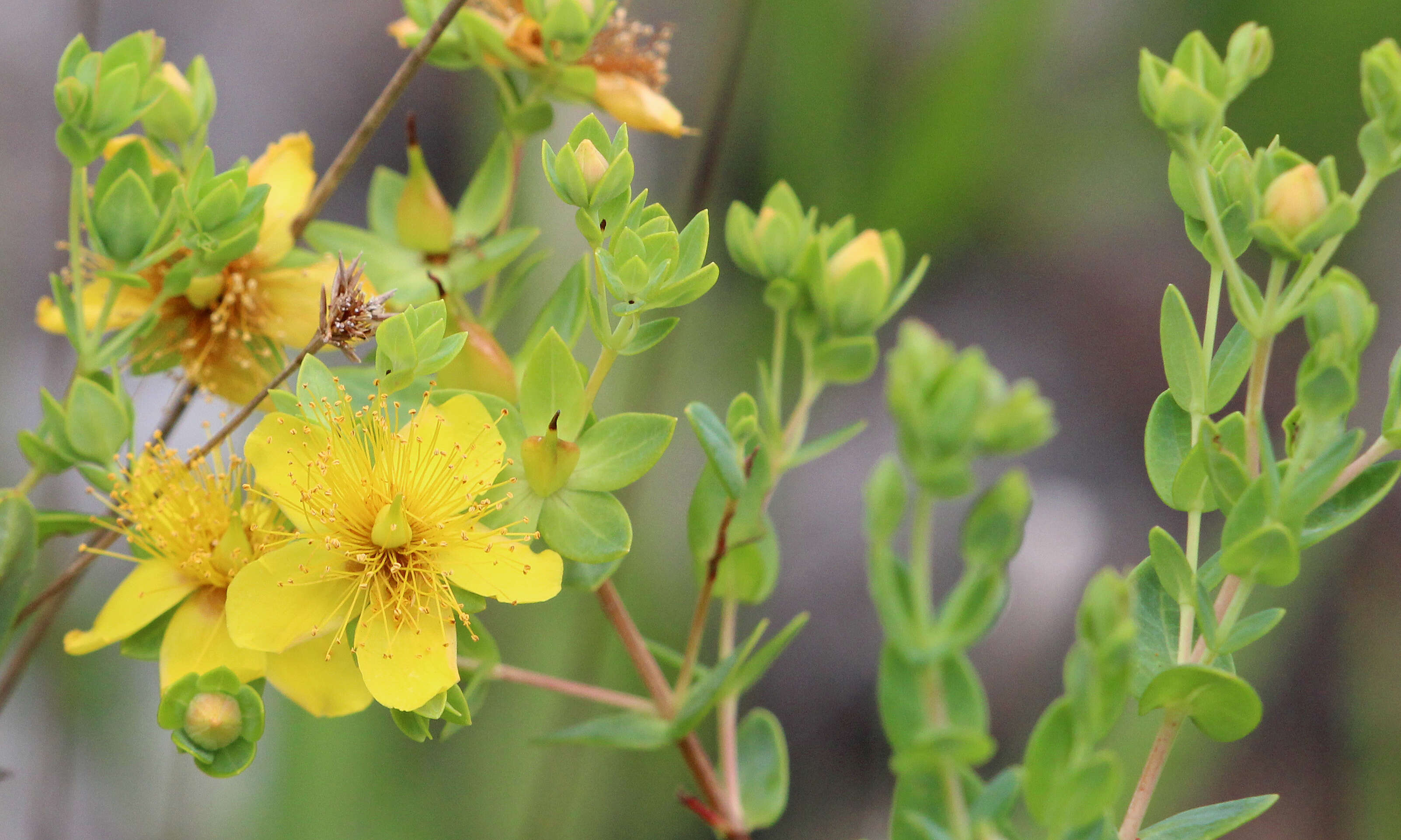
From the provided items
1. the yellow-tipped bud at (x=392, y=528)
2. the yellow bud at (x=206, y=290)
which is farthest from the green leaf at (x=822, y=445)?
the yellow bud at (x=206, y=290)

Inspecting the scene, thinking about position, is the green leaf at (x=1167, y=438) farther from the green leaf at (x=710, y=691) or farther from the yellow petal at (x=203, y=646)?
the yellow petal at (x=203, y=646)

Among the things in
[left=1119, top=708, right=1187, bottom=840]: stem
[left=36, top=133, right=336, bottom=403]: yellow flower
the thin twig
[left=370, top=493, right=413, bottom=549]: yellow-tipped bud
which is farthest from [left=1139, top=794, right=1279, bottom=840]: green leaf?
the thin twig

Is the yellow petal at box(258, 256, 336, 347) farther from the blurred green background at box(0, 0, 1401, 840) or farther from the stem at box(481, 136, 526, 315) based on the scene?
the blurred green background at box(0, 0, 1401, 840)

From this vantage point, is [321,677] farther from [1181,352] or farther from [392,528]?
[1181,352]

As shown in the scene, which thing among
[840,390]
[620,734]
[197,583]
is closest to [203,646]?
[197,583]

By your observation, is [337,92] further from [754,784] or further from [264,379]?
[754,784]

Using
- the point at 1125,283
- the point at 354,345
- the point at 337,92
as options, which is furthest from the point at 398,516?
the point at 1125,283
